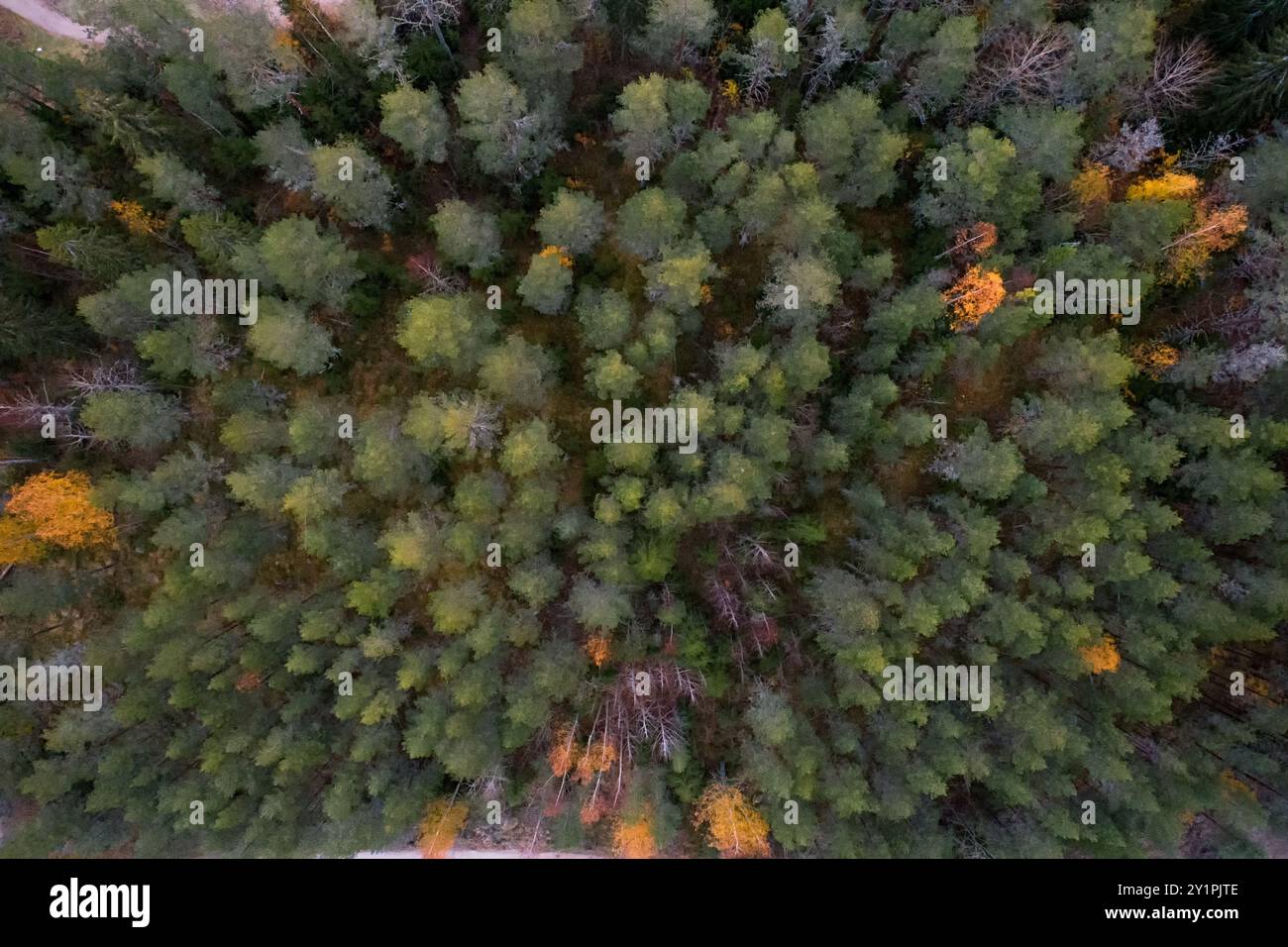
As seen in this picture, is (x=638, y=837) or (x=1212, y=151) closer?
(x=638, y=837)

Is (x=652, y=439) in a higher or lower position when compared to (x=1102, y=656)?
higher

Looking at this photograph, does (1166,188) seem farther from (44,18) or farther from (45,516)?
(44,18)

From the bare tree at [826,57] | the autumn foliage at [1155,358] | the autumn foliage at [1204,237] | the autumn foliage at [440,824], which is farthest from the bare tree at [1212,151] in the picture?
the autumn foliage at [440,824]

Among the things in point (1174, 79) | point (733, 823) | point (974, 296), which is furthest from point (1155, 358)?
point (733, 823)

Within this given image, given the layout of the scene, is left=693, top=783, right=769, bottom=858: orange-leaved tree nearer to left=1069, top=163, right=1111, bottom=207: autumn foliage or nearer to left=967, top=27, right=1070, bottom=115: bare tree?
left=1069, top=163, right=1111, bottom=207: autumn foliage

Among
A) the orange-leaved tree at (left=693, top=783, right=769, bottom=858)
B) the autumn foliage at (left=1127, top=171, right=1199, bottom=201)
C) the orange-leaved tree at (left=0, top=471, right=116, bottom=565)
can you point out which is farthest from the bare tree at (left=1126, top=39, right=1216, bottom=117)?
the orange-leaved tree at (left=0, top=471, right=116, bottom=565)

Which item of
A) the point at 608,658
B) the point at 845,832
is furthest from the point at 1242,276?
the point at 608,658
